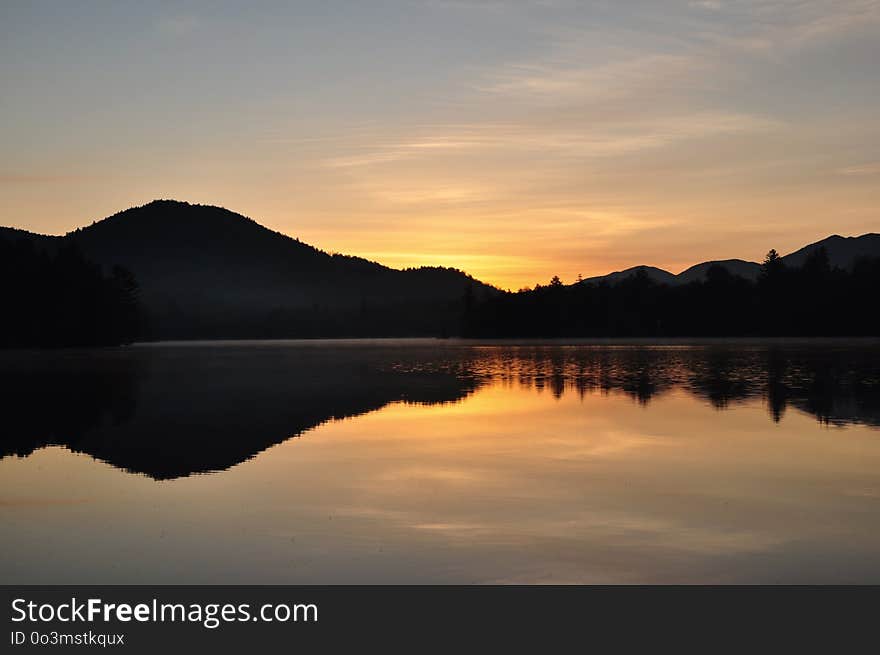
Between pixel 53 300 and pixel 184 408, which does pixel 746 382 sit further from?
pixel 53 300

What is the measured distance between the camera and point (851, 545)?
13.5 meters

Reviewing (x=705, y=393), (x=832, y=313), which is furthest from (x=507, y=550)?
(x=832, y=313)

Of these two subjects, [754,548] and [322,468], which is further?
[322,468]

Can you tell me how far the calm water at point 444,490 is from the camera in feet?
41.8

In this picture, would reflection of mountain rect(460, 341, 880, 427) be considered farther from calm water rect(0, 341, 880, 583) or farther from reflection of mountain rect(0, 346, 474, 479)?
reflection of mountain rect(0, 346, 474, 479)

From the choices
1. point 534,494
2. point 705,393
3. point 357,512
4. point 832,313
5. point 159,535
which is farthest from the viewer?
point 832,313
